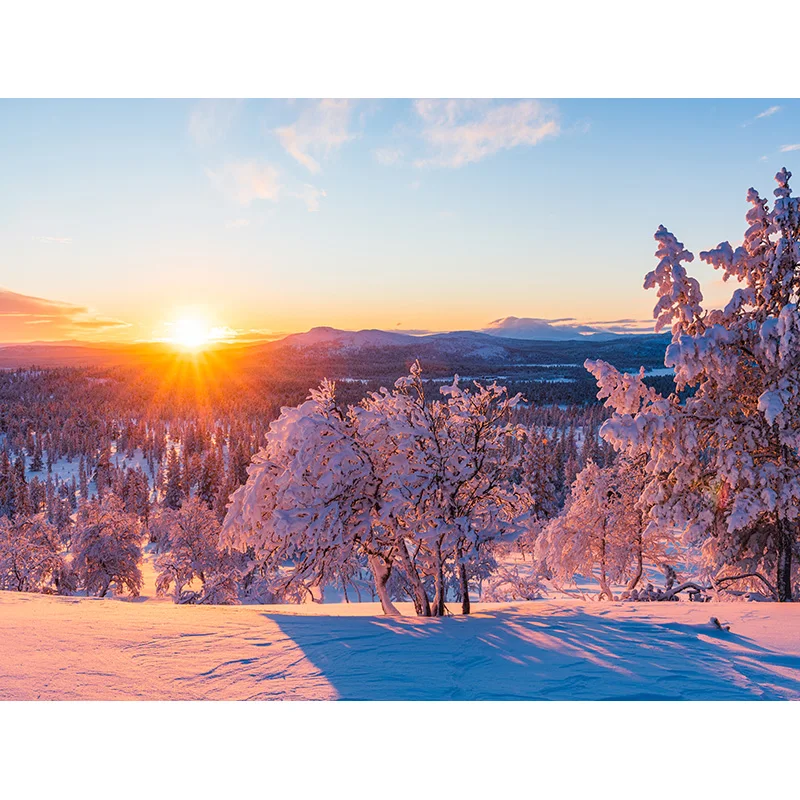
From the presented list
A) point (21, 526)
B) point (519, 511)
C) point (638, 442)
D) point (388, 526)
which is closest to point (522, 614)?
point (519, 511)

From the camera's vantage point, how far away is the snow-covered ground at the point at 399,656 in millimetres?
6008

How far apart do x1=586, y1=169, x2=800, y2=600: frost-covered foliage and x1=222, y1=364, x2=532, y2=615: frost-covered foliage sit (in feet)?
8.58

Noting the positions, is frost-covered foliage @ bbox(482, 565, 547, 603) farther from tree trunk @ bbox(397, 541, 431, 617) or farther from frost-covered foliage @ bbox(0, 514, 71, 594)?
frost-covered foliage @ bbox(0, 514, 71, 594)

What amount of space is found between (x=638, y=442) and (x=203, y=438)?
12489 centimetres

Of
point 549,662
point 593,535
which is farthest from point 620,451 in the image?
point 593,535

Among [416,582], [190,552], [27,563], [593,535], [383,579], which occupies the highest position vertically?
[416,582]

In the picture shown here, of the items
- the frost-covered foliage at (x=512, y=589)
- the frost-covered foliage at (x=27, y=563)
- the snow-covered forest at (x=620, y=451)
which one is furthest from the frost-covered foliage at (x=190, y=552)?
the snow-covered forest at (x=620, y=451)

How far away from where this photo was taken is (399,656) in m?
7.04

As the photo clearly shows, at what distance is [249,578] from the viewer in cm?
4303

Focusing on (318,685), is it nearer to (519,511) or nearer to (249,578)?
(519,511)

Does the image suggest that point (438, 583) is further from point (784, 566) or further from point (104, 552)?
point (104, 552)

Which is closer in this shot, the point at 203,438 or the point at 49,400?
the point at 203,438

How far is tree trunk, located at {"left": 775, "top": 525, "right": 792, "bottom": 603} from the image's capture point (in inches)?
411

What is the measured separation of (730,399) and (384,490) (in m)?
7.15
